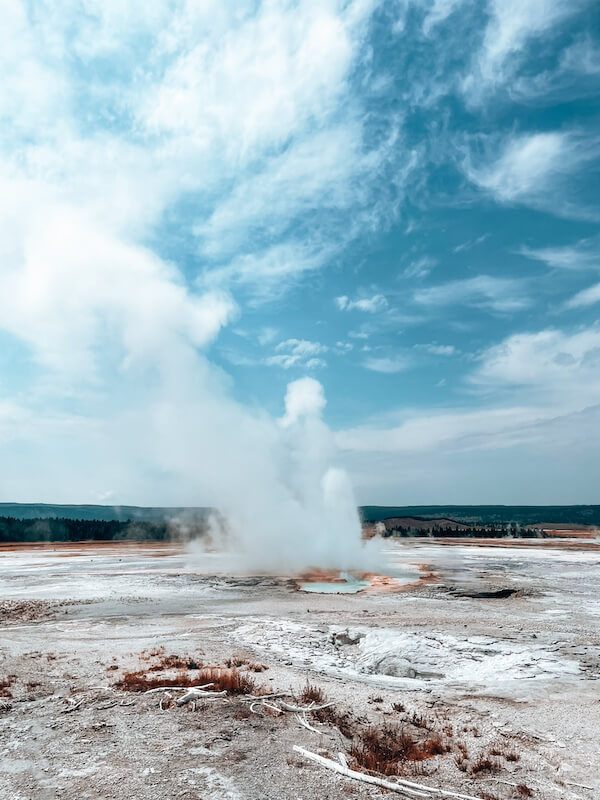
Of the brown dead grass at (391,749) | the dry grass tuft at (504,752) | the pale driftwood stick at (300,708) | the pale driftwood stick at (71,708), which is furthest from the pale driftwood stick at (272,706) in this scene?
the dry grass tuft at (504,752)

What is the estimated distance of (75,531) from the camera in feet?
357

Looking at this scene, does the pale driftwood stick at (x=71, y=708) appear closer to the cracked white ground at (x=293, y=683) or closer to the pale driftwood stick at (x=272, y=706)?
the cracked white ground at (x=293, y=683)

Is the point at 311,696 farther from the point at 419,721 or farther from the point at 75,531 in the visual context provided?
the point at 75,531

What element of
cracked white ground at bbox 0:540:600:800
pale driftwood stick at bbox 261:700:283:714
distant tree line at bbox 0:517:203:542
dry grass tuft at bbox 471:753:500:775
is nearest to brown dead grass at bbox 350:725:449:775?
cracked white ground at bbox 0:540:600:800

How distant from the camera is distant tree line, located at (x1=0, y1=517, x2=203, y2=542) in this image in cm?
10412

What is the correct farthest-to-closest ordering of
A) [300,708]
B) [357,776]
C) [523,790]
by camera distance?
[300,708] < [357,776] < [523,790]

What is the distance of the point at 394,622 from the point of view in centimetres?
1964

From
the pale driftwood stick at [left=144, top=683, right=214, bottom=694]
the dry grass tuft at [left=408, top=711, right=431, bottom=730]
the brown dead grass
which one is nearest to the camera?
the brown dead grass

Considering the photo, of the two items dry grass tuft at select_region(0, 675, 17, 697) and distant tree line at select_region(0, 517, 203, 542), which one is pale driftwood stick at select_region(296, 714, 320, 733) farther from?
distant tree line at select_region(0, 517, 203, 542)

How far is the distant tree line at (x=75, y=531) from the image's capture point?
10412cm

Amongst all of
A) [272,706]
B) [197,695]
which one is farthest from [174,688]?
[272,706]

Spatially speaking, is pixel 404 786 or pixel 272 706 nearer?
pixel 404 786

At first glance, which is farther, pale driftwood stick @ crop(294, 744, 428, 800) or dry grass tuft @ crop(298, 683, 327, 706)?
dry grass tuft @ crop(298, 683, 327, 706)

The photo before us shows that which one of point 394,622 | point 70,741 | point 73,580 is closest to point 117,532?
point 73,580
